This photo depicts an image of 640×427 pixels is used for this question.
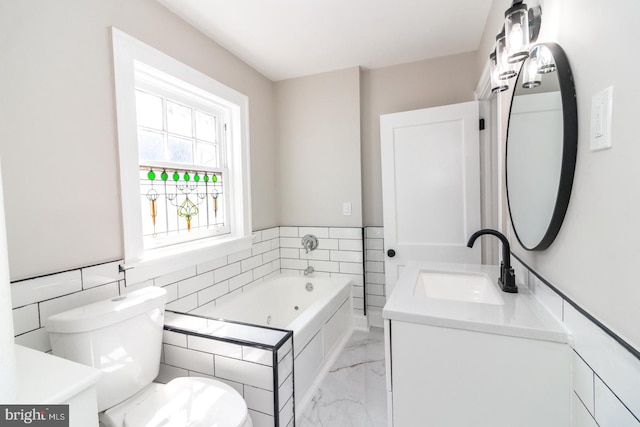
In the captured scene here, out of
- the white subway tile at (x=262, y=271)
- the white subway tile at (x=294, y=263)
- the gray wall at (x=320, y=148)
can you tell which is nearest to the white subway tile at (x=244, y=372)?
the white subway tile at (x=262, y=271)

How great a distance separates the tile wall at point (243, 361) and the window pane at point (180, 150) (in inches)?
43.4

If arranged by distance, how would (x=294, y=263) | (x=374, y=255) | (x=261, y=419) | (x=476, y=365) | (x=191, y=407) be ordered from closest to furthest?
(x=476, y=365), (x=191, y=407), (x=261, y=419), (x=374, y=255), (x=294, y=263)

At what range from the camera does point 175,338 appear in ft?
5.22

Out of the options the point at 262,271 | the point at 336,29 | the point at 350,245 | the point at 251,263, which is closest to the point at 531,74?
the point at 336,29

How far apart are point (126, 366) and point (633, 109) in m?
1.89

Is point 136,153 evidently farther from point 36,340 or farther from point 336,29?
point 336,29

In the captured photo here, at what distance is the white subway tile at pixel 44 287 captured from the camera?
3.86 feet

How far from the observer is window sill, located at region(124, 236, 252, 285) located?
1.64 metres

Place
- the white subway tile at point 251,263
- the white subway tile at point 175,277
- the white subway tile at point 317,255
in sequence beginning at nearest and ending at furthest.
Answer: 1. the white subway tile at point 175,277
2. the white subway tile at point 251,263
3. the white subway tile at point 317,255

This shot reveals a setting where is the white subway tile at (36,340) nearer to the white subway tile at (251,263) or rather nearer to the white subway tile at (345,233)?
the white subway tile at (251,263)

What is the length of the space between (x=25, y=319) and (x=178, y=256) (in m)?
0.77

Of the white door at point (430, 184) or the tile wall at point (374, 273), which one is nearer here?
the white door at point (430, 184)

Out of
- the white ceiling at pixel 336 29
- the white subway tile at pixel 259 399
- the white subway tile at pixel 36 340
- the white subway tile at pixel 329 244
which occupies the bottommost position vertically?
the white subway tile at pixel 259 399

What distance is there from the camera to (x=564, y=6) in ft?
2.96
